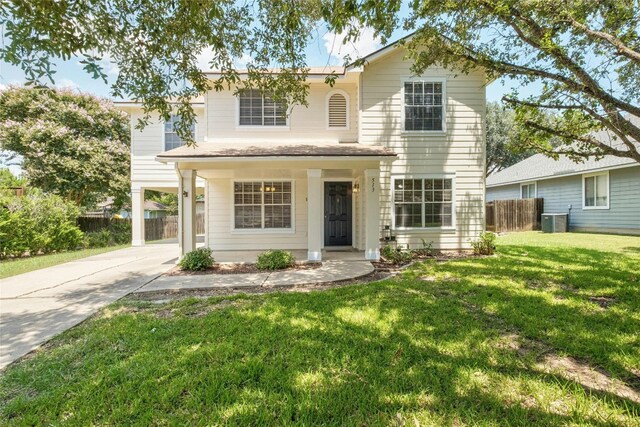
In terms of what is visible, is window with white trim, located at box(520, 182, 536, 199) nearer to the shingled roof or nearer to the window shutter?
the shingled roof

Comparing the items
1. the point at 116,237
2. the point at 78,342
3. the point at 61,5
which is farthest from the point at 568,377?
the point at 116,237

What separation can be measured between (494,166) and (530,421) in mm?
36909

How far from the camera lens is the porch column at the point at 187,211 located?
8312 millimetres

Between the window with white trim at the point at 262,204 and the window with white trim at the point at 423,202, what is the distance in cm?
378

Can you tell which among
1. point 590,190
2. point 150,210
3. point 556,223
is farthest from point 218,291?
point 150,210

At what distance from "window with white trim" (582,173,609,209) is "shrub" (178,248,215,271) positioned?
707 inches

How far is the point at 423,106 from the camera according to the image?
9883 mm

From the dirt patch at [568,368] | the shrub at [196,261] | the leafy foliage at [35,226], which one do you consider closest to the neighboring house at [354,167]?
the shrub at [196,261]

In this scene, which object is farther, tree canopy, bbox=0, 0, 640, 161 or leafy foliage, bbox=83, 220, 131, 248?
leafy foliage, bbox=83, 220, 131, 248

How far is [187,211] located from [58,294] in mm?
3328

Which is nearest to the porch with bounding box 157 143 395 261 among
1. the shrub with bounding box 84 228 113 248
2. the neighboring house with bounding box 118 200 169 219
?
the shrub with bounding box 84 228 113 248

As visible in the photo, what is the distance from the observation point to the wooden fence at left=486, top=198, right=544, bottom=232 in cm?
1753

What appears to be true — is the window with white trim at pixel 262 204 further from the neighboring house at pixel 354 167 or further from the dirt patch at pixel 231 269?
the dirt patch at pixel 231 269

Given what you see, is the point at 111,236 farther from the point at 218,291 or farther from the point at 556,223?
the point at 556,223
